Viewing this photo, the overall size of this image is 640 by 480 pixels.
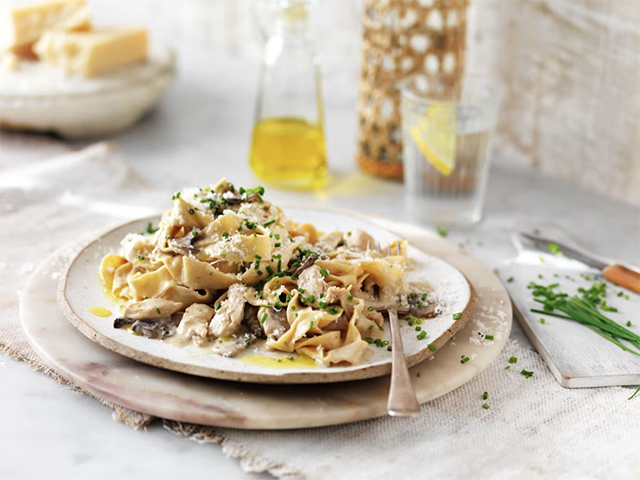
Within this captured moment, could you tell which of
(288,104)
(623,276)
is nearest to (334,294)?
(623,276)

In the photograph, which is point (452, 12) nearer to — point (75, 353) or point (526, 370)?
point (526, 370)

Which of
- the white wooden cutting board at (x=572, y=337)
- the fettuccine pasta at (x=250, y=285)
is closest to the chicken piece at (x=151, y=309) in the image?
the fettuccine pasta at (x=250, y=285)

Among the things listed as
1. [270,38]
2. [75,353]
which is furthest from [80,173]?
[75,353]

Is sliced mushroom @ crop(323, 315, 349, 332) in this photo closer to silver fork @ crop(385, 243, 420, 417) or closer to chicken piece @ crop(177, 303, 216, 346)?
silver fork @ crop(385, 243, 420, 417)

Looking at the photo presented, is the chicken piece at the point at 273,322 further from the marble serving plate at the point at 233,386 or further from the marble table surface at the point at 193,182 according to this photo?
the marble table surface at the point at 193,182

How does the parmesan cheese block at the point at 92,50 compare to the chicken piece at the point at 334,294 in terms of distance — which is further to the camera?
the parmesan cheese block at the point at 92,50

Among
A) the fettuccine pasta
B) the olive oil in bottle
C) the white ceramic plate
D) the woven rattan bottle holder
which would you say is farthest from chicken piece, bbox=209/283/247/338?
the white ceramic plate

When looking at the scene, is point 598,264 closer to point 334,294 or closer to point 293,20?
point 334,294
